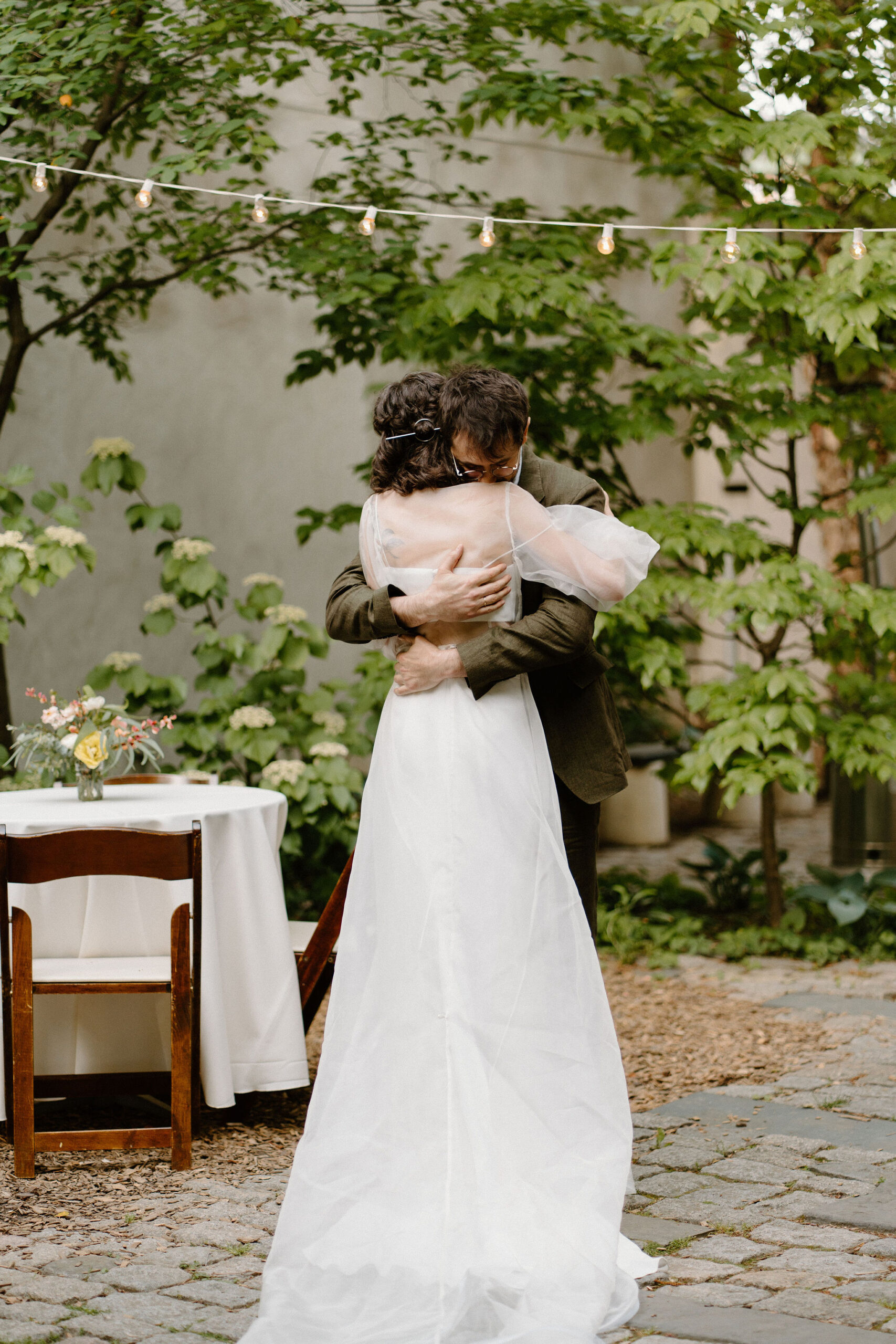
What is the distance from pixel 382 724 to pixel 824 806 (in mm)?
9370

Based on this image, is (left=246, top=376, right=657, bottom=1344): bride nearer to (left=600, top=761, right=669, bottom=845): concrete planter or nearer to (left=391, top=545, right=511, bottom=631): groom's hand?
(left=391, top=545, right=511, bottom=631): groom's hand

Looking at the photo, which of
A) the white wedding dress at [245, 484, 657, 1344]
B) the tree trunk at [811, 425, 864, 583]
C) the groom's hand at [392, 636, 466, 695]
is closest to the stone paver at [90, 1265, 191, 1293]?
the white wedding dress at [245, 484, 657, 1344]

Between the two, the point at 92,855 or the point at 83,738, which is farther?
the point at 83,738

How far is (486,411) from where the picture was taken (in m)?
2.82

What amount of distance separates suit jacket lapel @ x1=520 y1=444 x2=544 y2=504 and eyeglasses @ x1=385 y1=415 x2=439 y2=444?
0.85ft

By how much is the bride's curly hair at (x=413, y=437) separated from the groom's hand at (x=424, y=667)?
0.33 m

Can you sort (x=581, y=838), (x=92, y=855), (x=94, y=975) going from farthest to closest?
(x=94, y=975) → (x=92, y=855) → (x=581, y=838)

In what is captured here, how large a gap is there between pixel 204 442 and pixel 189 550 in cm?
155

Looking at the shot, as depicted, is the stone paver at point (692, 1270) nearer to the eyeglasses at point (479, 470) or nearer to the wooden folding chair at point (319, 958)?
the wooden folding chair at point (319, 958)

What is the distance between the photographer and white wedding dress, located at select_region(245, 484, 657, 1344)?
2701mm

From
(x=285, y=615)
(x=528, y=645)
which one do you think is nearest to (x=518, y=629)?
(x=528, y=645)

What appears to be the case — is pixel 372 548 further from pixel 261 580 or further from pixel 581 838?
pixel 261 580

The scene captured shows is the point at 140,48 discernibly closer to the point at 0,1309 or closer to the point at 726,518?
the point at 0,1309

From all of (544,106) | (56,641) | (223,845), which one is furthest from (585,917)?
(56,641)
